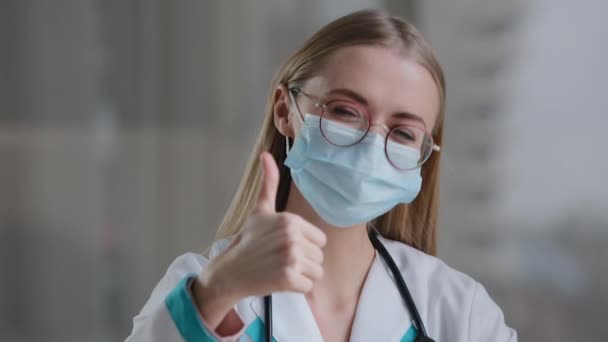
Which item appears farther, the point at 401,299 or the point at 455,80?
the point at 455,80

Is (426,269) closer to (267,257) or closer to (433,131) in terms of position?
(433,131)

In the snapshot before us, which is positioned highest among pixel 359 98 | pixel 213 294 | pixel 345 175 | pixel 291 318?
pixel 359 98

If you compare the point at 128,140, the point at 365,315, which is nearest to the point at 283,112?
the point at 365,315

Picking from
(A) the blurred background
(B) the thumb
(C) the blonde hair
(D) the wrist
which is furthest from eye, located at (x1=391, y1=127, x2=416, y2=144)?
(A) the blurred background

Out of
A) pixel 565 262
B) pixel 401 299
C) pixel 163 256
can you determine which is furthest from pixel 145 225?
pixel 401 299

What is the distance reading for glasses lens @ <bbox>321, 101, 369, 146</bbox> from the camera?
4.03 ft

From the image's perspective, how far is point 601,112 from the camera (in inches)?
95.7

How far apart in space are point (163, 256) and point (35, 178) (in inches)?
20.4

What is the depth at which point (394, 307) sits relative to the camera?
1388 mm

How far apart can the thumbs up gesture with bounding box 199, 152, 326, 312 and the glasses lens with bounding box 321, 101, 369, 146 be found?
19 cm

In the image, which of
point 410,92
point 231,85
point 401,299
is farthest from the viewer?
point 231,85

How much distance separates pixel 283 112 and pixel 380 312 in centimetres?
37

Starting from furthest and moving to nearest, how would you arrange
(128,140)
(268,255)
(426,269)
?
(128,140)
(426,269)
(268,255)

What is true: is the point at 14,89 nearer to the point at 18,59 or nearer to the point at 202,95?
the point at 18,59
